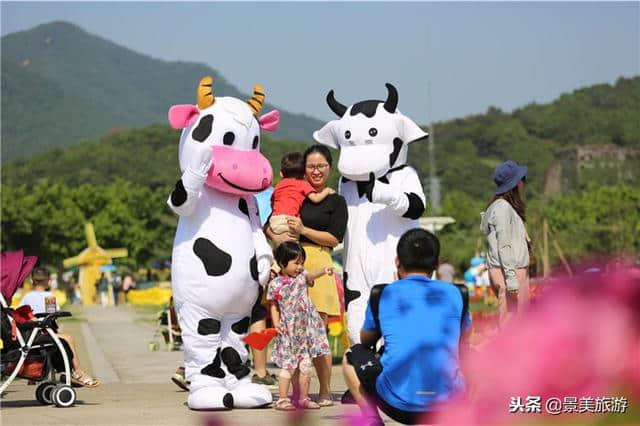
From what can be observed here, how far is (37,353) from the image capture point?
750 centimetres

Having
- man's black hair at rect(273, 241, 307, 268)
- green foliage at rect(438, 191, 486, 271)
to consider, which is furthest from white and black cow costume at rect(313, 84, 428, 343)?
green foliage at rect(438, 191, 486, 271)

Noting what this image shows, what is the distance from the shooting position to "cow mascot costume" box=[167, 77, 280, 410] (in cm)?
707

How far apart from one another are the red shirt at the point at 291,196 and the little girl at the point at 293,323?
0.47 metres

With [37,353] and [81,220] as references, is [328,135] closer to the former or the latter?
[37,353]

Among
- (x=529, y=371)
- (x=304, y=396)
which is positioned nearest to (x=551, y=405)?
(x=529, y=371)

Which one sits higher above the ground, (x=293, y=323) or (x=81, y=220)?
(x=293, y=323)

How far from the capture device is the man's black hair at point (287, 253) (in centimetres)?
711

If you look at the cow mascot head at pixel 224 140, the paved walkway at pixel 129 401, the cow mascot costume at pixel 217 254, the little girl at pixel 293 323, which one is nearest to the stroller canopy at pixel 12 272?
the paved walkway at pixel 129 401

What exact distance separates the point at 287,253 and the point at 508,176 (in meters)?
2.18

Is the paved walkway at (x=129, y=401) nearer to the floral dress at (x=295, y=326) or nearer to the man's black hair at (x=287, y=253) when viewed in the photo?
the floral dress at (x=295, y=326)

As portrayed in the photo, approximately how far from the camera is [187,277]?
281 inches

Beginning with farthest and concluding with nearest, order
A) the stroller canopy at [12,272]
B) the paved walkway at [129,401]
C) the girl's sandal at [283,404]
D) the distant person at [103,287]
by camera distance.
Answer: the distant person at [103,287] → the stroller canopy at [12,272] → the girl's sandal at [283,404] → the paved walkway at [129,401]

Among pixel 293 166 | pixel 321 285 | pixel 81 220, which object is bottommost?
pixel 81 220

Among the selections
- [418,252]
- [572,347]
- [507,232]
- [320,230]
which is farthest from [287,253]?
[572,347]
